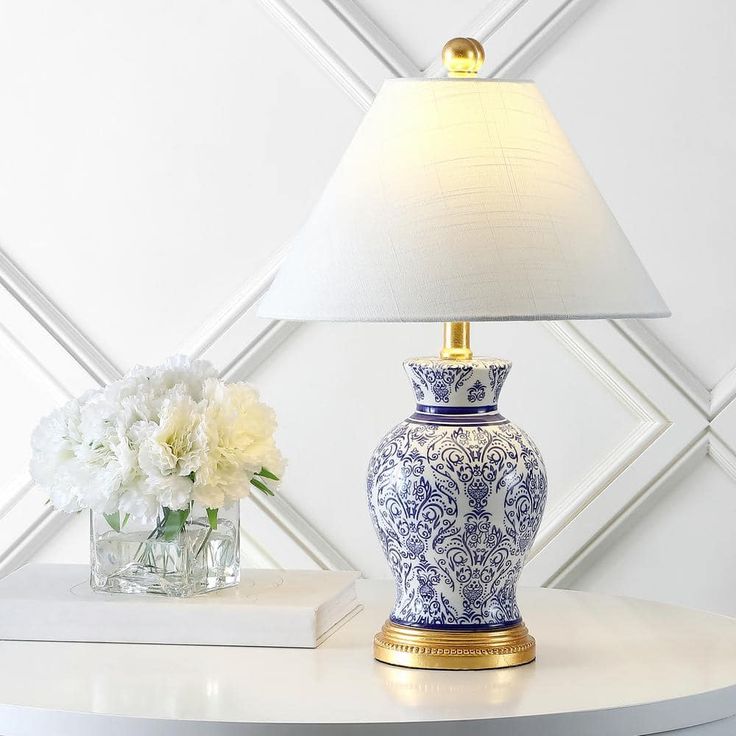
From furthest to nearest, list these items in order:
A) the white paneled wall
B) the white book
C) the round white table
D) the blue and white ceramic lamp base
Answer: the white paneled wall < the white book < the blue and white ceramic lamp base < the round white table

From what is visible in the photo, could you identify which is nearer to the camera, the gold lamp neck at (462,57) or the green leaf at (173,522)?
the gold lamp neck at (462,57)

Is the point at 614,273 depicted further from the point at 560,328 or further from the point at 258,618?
the point at 560,328

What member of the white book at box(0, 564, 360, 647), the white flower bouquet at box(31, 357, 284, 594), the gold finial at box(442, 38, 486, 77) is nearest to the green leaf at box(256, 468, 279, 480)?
the white flower bouquet at box(31, 357, 284, 594)

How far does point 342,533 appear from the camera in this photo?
1.67m

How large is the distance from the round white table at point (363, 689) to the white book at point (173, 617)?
0.5 inches

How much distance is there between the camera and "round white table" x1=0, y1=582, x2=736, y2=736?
935 millimetres

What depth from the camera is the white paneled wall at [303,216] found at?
160 cm

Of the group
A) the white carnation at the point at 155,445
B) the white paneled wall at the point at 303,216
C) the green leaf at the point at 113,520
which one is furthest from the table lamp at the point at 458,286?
the white paneled wall at the point at 303,216

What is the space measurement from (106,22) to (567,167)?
0.85 m

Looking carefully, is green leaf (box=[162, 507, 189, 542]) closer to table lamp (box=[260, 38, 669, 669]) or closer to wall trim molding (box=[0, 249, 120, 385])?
table lamp (box=[260, 38, 669, 669])

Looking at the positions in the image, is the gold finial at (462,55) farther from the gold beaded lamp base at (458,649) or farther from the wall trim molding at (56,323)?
the wall trim molding at (56,323)

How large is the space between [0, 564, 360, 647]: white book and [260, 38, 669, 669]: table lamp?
0.09 meters

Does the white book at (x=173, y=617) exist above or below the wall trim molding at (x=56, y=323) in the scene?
below

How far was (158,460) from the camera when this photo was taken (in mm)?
1133
